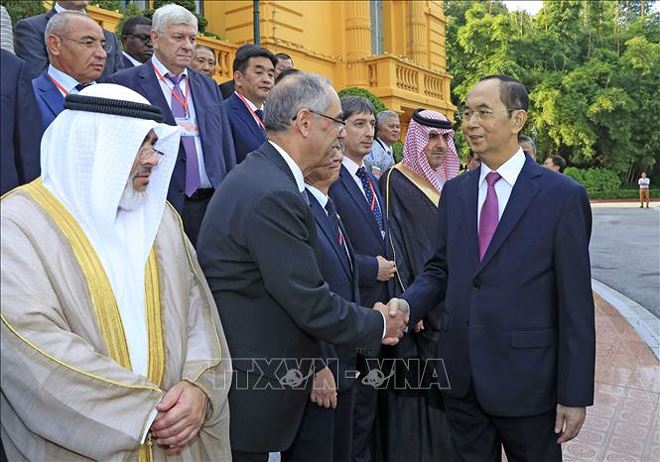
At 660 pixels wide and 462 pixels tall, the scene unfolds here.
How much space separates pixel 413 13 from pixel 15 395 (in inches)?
835

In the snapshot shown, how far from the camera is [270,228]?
7.55 feet

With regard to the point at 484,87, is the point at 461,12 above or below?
above

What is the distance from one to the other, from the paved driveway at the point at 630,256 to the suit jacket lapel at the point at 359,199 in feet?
19.2

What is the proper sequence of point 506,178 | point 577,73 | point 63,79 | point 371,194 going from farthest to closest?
point 577,73 < point 371,194 < point 63,79 < point 506,178

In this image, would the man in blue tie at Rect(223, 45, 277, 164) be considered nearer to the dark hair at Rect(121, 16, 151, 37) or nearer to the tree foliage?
the dark hair at Rect(121, 16, 151, 37)

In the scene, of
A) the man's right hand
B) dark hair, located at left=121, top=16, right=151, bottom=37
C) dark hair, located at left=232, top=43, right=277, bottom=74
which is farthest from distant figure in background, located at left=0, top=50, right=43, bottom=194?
dark hair, located at left=121, top=16, right=151, bottom=37

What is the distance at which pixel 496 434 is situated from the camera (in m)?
2.86

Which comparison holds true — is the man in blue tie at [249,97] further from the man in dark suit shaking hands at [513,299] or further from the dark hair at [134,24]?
the man in dark suit shaking hands at [513,299]

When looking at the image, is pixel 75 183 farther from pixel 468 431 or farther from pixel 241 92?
pixel 241 92

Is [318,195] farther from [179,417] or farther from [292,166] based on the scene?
A: [179,417]

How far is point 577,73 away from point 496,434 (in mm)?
34497

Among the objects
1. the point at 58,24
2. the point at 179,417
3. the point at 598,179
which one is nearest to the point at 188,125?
the point at 58,24

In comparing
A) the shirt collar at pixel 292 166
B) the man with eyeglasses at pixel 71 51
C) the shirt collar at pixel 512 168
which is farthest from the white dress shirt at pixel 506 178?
the man with eyeglasses at pixel 71 51

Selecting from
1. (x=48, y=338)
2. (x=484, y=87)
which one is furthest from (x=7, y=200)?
(x=484, y=87)
